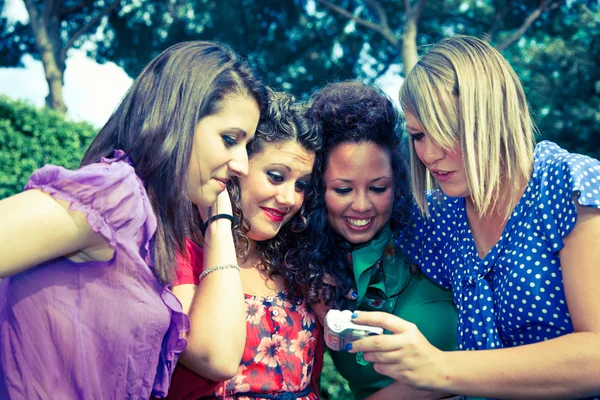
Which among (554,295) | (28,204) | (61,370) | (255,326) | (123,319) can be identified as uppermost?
(28,204)

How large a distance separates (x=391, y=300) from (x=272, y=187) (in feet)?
3.10

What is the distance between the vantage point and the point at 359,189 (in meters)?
3.55

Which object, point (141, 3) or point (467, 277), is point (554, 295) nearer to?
point (467, 277)

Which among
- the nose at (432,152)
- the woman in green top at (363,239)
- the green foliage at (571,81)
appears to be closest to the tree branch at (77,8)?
the green foliage at (571,81)

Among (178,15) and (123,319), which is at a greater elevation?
(178,15)

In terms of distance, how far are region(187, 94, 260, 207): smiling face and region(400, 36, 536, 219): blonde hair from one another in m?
0.83

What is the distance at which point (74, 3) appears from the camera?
15.7 metres

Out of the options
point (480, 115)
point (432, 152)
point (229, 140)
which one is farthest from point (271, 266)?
point (480, 115)

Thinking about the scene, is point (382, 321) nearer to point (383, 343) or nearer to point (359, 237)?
point (383, 343)

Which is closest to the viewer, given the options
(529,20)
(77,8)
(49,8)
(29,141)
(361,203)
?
(361,203)

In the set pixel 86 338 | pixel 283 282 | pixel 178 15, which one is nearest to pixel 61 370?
pixel 86 338

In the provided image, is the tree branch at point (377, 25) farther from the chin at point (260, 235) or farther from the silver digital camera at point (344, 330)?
the silver digital camera at point (344, 330)

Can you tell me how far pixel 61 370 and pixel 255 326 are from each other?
1211mm

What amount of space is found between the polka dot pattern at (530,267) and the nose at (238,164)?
3.79 feet
